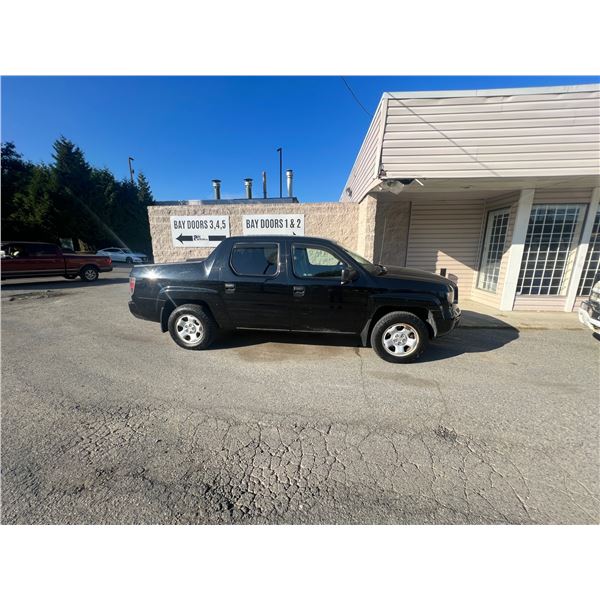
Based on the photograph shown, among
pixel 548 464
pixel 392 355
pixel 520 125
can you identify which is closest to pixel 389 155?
pixel 520 125

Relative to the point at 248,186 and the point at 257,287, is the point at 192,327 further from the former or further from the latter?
the point at 248,186

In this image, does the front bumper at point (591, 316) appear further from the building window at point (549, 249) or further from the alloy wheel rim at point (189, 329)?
the alloy wheel rim at point (189, 329)

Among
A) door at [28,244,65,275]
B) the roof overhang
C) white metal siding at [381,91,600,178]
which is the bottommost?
door at [28,244,65,275]

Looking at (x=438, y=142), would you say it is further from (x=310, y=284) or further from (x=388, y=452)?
(x=388, y=452)

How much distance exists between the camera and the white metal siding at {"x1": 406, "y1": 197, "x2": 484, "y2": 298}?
747cm

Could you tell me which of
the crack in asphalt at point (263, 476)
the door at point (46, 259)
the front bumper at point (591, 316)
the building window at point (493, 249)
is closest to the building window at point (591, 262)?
the building window at point (493, 249)

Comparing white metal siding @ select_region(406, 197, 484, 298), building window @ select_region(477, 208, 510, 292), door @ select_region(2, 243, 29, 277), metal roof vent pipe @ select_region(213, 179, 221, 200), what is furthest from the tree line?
building window @ select_region(477, 208, 510, 292)

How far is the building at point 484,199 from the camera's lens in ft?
16.6

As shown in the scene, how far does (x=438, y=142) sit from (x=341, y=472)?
6427 mm

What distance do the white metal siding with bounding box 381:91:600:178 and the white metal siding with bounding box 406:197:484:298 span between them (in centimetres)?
216

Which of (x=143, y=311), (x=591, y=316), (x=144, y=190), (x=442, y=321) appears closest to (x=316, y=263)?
(x=442, y=321)

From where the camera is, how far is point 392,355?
3.64 meters

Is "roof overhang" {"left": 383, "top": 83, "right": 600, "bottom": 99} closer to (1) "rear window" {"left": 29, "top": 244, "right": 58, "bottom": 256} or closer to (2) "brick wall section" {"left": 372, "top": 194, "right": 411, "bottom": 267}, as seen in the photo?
(2) "brick wall section" {"left": 372, "top": 194, "right": 411, "bottom": 267}

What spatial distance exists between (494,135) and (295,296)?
5587 millimetres
